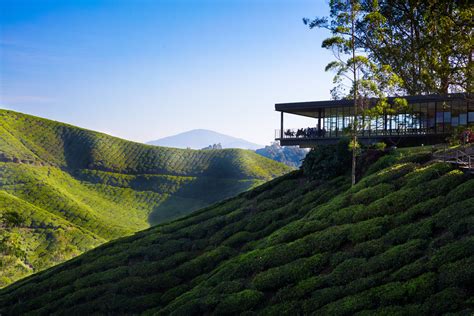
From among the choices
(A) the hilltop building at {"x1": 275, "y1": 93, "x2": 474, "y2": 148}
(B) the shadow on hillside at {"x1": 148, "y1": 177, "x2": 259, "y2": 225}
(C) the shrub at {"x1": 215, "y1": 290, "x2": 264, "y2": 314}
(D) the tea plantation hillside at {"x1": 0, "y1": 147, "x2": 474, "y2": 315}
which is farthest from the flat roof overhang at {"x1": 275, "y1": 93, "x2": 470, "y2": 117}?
(B) the shadow on hillside at {"x1": 148, "y1": 177, "x2": 259, "y2": 225}

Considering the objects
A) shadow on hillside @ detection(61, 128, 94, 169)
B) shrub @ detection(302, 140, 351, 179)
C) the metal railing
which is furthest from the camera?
shadow on hillside @ detection(61, 128, 94, 169)

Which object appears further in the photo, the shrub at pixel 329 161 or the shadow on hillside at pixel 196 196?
the shadow on hillside at pixel 196 196

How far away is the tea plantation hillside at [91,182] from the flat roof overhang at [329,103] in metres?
61.2

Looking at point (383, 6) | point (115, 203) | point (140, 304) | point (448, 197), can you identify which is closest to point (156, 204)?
point (115, 203)

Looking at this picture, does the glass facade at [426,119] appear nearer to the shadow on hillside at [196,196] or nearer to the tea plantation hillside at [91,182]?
the tea plantation hillside at [91,182]

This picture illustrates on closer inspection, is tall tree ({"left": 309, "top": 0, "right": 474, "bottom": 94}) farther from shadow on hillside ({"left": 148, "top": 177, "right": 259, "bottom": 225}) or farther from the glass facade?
shadow on hillside ({"left": 148, "top": 177, "right": 259, "bottom": 225})

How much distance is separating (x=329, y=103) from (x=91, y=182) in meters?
112

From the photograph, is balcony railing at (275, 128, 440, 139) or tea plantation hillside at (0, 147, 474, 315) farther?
balcony railing at (275, 128, 440, 139)

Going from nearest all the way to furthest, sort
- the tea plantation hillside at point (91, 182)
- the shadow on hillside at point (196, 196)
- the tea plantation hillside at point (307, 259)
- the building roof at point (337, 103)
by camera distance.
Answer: the tea plantation hillside at point (307, 259) → the building roof at point (337, 103) → the tea plantation hillside at point (91, 182) → the shadow on hillside at point (196, 196)

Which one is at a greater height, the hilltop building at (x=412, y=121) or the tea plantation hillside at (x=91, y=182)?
the hilltop building at (x=412, y=121)

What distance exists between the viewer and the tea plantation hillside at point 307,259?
14.0 m

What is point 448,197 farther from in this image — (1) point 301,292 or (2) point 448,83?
(2) point 448,83

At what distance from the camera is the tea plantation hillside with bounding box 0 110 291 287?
96.4 meters

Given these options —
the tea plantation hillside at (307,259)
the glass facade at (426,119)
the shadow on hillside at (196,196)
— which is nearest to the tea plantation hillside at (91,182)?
the shadow on hillside at (196,196)
